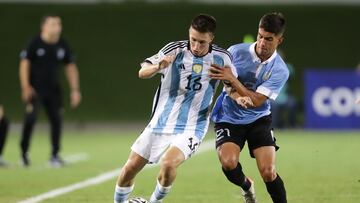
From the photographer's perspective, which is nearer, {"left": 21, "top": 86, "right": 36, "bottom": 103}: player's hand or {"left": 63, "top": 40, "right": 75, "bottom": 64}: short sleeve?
{"left": 21, "top": 86, "right": 36, "bottom": 103}: player's hand

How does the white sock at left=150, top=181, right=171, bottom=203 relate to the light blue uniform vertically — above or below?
below

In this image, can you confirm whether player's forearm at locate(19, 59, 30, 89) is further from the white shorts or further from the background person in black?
the white shorts

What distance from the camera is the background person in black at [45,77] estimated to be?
1420 cm

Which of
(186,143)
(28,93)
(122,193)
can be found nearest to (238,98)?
(186,143)

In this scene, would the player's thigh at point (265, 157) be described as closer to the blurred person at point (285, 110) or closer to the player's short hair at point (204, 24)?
the player's short hair at point (204, 24)

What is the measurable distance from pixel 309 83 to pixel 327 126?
119 cm

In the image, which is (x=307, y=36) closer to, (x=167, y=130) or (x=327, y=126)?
(x=327, y=126)

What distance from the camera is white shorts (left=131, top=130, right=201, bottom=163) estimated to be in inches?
329

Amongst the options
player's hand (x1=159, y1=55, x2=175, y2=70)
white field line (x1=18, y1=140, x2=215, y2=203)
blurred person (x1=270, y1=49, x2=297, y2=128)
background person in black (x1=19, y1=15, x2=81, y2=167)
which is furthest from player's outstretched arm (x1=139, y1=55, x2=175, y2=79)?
blurred person (x1=270, y1=49, x2=297, y2=128)

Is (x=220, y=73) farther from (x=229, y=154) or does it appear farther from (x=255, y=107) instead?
(x=229, y=154)

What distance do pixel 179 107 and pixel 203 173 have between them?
4.33 m

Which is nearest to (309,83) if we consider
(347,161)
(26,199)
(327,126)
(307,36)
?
(327,126)

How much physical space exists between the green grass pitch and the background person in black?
0.51 meters

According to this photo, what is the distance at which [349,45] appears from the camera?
26297 millimetres
